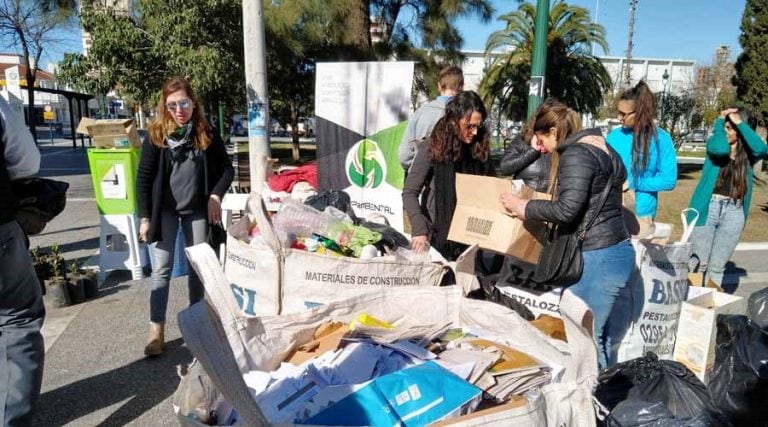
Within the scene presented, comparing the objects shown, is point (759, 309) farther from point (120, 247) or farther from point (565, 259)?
point (120, 247)

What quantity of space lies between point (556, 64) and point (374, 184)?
12.4 m

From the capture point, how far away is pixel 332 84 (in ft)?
16.4

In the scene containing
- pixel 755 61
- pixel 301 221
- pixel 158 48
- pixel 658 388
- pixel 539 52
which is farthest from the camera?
pixel 755 61

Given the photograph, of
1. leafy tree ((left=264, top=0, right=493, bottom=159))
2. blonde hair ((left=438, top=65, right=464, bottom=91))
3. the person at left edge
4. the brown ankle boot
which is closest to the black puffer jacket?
blonde hair ((left=438, top=65, right=464, bottom=91))

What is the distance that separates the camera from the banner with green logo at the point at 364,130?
15.9 feet

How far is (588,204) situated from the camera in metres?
2.49

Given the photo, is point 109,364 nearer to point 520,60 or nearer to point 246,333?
point 246,333

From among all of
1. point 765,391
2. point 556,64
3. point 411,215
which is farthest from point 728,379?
point 556,64

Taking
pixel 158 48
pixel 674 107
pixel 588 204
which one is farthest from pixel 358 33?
pixel 674 107

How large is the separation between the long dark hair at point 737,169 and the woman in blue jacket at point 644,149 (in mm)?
940

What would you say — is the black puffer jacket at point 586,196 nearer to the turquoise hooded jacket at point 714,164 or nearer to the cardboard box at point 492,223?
the cardboard box at point 492,223

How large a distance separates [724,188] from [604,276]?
2.34 m

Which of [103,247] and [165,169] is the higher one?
[165,169]

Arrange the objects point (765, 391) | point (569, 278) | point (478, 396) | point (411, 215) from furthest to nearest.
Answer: point (411, 215)
point (569, 278)
point (765, 391)
point (478, 396)
